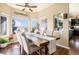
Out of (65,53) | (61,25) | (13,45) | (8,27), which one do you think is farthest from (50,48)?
(8,27)

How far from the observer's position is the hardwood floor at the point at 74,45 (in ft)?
6.56

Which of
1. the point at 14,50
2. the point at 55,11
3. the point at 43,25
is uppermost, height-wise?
the point at 55,11

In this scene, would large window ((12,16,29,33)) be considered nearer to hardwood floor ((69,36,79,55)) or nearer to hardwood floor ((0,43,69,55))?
hardwood floor ((0,43,69,55))

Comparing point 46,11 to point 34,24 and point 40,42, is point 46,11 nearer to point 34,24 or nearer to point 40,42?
point 34,24

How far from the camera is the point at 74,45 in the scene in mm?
2010

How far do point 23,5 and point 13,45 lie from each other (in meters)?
0.63

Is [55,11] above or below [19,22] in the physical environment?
above

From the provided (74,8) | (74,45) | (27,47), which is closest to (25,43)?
(27,47)

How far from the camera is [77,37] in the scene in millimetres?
1998

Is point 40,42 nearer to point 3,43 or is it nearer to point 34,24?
point 34,24

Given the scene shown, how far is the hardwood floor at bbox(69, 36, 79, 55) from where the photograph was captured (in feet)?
6.56

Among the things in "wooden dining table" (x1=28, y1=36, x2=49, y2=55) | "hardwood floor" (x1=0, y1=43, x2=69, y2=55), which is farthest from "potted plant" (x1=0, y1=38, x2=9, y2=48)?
"wooden dining table" (x1=28, y1=36, x2=49, y2=55)

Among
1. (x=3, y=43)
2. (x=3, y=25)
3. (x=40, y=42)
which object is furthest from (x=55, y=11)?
(x=3, y=43)

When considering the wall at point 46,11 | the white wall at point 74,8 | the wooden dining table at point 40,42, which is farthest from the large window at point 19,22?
the white wall at point 74,8
